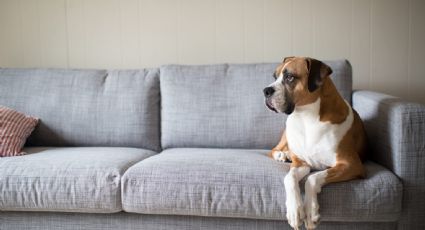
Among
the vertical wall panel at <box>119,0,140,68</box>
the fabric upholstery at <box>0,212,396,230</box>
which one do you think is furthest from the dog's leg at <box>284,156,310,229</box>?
the vertical wall panel at <box>119,0,140,68</box>

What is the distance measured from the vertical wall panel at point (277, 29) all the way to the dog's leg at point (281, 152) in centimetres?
73

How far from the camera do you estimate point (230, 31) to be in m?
2.49

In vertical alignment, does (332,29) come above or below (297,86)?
above

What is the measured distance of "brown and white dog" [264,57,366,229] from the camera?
1574 millimetres

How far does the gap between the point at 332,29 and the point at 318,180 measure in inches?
51.1

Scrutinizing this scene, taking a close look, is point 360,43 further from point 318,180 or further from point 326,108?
point 318,180

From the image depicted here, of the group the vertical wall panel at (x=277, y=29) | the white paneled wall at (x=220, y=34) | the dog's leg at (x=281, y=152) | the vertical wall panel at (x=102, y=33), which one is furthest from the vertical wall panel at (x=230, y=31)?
the dog's leg at (x=281, y=152)

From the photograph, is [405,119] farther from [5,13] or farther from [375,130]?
[5,13]

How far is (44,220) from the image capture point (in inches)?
66.1

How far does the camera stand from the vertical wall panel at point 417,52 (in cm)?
235

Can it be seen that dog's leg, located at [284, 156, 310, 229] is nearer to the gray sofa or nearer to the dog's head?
the gray sofa

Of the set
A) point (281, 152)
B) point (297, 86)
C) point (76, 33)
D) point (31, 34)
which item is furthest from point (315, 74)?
point (31, 34)

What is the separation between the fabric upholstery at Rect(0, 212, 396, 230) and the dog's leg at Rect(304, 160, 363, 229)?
149 millimetres

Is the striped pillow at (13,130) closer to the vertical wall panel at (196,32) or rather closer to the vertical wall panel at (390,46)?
the vertical wall panel at (196,32)
